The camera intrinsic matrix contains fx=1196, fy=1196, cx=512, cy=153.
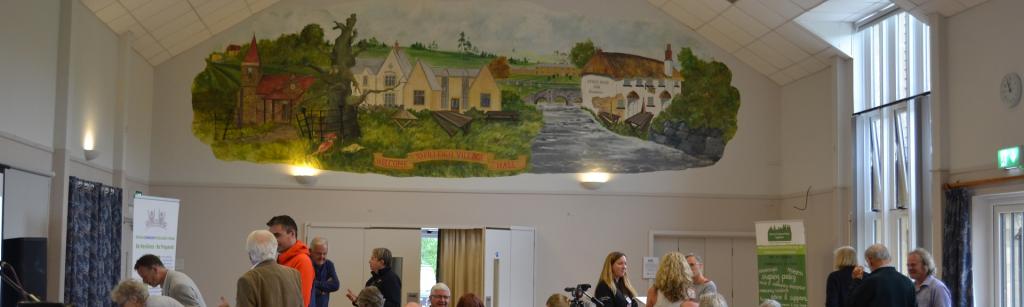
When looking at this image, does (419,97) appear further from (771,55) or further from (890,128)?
(890,128)

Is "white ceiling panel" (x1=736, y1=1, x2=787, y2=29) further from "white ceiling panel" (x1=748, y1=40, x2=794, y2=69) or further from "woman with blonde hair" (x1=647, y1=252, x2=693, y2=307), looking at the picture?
"woman with blonde hair" (x1=647, y1=252, x2=693, y2=307)

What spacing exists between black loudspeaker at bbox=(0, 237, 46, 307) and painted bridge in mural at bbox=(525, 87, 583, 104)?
6656mm

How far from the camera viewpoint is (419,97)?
1533 cm

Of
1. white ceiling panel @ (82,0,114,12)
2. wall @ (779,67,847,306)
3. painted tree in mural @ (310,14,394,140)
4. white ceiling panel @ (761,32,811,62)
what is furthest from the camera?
painted tree in mural @ (310,14,394,140)

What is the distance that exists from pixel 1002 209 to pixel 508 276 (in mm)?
6071

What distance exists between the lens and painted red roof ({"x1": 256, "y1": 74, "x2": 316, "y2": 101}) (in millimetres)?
15102

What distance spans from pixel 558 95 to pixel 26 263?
285 inches

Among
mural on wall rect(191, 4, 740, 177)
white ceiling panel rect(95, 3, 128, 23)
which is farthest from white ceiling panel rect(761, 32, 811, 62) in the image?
white ceiling panel rect(95, 3, 128, 23)

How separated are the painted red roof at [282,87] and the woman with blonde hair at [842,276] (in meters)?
7.11

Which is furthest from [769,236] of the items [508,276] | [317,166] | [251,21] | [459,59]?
[251,21]

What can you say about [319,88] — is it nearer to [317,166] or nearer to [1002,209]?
[317,166]

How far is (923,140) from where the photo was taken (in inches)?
489

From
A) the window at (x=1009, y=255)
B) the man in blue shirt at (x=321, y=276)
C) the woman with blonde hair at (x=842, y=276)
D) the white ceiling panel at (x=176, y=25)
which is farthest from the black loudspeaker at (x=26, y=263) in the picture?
the window at (x=1009, y=255)

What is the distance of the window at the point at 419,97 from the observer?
50.3 ft
